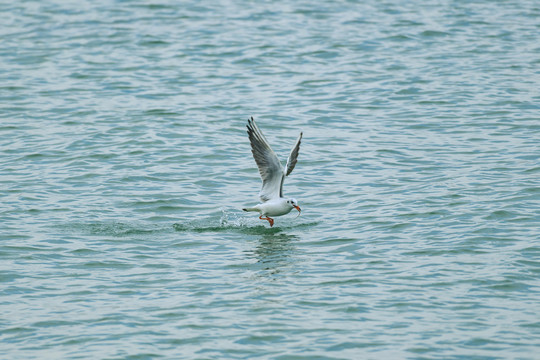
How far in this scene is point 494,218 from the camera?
13.8m

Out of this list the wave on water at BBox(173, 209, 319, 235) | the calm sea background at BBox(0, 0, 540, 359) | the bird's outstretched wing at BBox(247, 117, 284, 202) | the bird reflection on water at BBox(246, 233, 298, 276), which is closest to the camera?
the calm sea background at BBox(0, 0, 540, 359)

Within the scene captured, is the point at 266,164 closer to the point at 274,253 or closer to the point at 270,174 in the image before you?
the point at 270,174

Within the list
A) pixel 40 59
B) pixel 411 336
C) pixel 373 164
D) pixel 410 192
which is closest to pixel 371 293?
pixel 411 336

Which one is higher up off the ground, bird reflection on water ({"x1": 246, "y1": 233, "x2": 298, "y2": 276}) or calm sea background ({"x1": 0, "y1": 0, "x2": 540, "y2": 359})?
calm sea background ({"x1": 0, "y1": 0, "x2": 540, "y2": 359})

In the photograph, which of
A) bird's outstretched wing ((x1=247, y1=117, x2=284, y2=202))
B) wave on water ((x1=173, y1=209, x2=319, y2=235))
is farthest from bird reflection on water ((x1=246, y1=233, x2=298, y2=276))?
bird's outstretched wing ((x1=247, y1=117, x2=284, y2=202))

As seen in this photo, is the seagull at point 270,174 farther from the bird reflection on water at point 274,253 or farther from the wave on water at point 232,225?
the bird reflection on water at point 274,253

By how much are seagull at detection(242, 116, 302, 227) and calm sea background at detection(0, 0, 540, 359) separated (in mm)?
465

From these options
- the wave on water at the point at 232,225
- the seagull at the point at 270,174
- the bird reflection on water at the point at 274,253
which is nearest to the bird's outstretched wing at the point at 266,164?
the seagull at the point at 270,174

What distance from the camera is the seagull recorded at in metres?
13.1

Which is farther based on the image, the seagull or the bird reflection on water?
the seagull

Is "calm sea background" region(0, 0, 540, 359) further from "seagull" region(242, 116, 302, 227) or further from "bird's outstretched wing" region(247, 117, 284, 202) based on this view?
"bird's outstretched wing" region(247, 117, 284, 202)

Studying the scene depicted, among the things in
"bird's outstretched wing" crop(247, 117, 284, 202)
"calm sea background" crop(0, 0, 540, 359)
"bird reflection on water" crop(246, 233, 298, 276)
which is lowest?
"bird reflection on water" crop(246, 233, 298, 276)

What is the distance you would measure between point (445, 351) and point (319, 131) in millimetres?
10368

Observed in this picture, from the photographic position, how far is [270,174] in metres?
13.7
